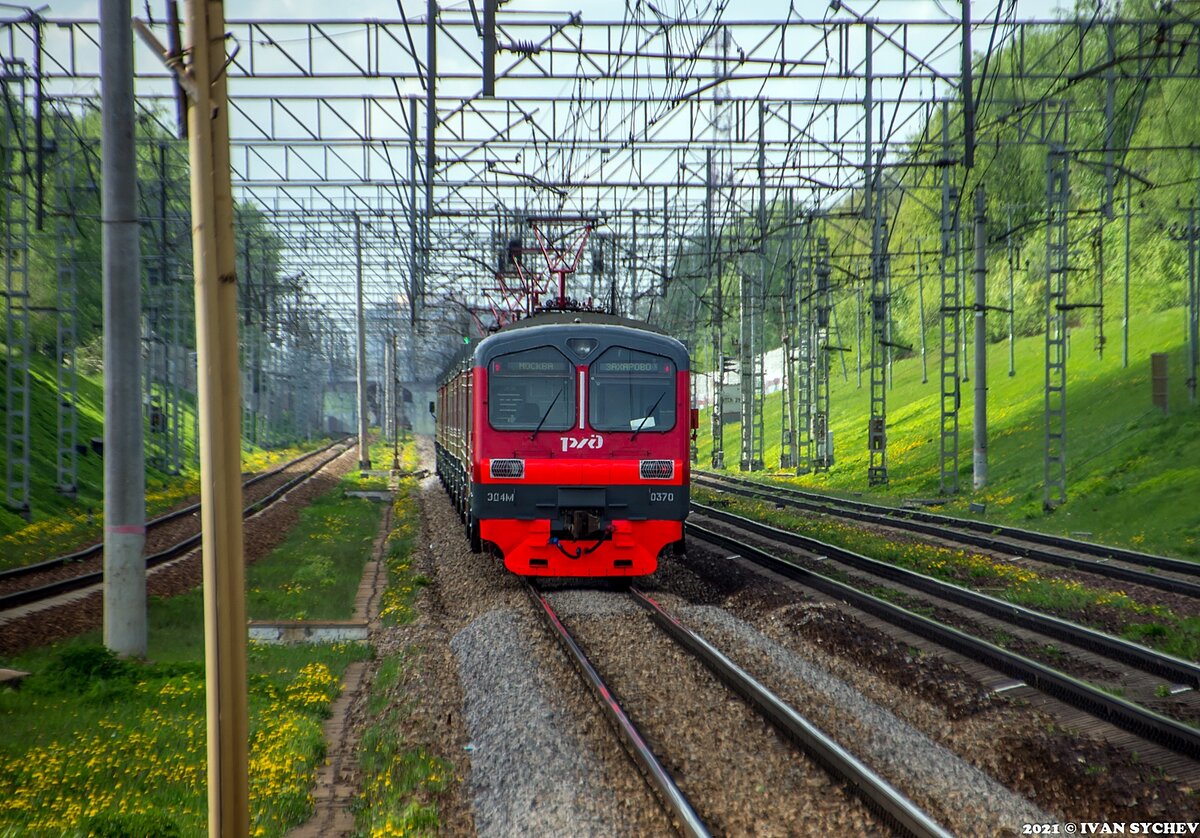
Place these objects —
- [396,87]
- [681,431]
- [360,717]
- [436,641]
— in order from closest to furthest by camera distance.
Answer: [360,717] → [436,641] → [681,431] → [396,87]

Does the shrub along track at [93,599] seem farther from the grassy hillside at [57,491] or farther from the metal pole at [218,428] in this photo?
the metal pole at [218,428]

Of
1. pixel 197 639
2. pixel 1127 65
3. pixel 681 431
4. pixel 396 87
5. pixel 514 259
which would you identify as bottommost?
pixel 197 639

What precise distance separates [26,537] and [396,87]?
1002 cm

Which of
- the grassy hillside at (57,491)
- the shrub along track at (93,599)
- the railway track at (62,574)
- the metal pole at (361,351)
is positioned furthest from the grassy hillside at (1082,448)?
the grassy hillside at (57,491)

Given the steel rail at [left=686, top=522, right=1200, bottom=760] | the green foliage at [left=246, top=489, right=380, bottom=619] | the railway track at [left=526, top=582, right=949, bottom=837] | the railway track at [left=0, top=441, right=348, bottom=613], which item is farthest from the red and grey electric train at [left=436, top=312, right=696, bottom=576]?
the railway track at [left=0, top=441, right=348, bottom=613]

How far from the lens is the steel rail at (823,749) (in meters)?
5.85

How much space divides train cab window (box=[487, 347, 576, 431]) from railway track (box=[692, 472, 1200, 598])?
762 centimetres

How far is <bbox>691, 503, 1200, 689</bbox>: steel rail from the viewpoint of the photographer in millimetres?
9562

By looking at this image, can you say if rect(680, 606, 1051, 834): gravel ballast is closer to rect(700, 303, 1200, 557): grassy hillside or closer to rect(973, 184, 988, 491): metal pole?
rect(700, 303, 1200, 557): grassy hillside

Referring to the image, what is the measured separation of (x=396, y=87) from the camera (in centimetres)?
1903

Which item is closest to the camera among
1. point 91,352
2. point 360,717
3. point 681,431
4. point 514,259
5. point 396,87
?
point 360,717

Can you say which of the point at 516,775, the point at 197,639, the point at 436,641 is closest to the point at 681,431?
the point at 436,641

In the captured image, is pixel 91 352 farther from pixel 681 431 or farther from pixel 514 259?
pixel 681 431

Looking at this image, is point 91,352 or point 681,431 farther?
point 91,352
